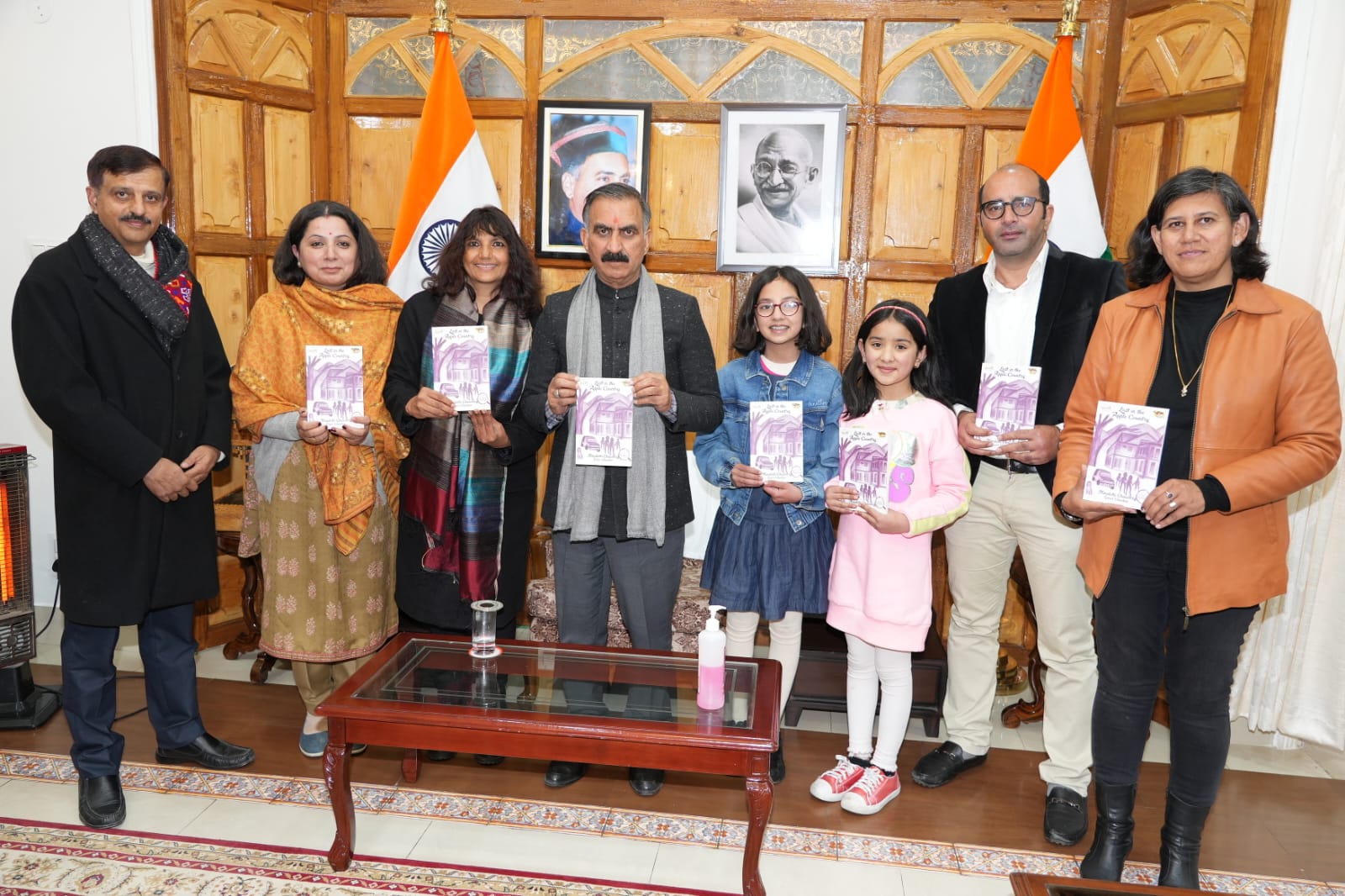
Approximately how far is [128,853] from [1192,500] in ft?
9.64

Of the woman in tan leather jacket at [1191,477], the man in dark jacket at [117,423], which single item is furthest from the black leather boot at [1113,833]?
the man in dark jacket at [117,423]

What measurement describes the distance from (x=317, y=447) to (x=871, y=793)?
2.04 metres

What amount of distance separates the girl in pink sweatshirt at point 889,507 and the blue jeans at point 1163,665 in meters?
0.49

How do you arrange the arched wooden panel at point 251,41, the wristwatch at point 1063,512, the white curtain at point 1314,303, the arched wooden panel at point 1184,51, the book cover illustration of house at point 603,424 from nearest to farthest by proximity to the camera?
the wristwatch at point 1063,512
the book cover illustration of house at point 603,424
the white curtain at point 1314,303
the arched wooden panel at point 1184,51
the arched wooden panel at point 251,41

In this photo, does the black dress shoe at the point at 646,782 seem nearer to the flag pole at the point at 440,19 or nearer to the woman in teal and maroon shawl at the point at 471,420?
the woman in teal and maroon shawl at the point at 471,420

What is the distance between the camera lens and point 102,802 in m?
2.64

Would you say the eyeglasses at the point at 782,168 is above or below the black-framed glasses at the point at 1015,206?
above

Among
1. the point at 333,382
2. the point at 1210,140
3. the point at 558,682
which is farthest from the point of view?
the point at 1210,140

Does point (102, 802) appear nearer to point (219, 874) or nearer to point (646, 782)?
point (219, 874)

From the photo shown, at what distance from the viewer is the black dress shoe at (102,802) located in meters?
2.62

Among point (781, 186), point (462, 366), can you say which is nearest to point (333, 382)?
point (462, 366)

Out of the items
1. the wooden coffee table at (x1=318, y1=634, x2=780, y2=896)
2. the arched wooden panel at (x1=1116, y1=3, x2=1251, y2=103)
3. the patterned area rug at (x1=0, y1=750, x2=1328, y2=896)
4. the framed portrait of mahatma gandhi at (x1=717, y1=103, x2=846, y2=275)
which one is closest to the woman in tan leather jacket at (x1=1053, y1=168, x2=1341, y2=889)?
the patterned area rug at (x1=0, y1=750, x2=1328, y2=896)

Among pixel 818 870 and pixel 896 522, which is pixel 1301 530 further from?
pixel 818 870

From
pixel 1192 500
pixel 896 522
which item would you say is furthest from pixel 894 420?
pixel 1192 500
